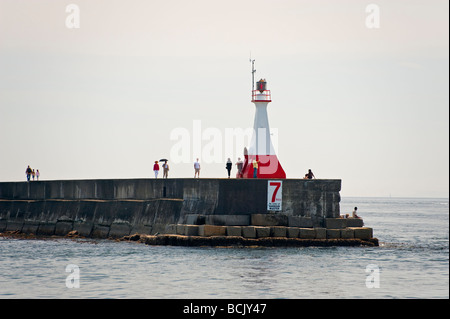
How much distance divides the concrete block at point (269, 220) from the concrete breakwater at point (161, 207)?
44mm

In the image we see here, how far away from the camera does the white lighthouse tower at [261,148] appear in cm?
3922

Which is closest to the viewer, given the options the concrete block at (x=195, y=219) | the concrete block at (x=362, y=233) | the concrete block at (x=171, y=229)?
the concrete block at (x=195, y=219)

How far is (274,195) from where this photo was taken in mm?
36375

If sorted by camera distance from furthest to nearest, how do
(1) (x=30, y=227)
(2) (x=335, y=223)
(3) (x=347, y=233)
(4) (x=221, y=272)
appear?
(1) (x=30, y=227) < (3) (x=347, y=233) < (2) (x=335, y=223) < (4) (x=221, y=272)

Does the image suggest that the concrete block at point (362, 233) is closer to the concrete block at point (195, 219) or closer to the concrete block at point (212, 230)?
the concrete block at point (212, 230)

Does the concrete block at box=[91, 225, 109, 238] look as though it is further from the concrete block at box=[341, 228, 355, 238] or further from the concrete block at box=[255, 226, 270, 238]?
the concrete block at box=[341, 228, 355, 238]

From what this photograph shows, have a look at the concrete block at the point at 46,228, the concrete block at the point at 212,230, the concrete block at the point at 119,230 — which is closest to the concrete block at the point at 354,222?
the concrete block at the point at 212,230

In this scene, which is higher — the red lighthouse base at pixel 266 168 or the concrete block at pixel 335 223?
the red lighthouse base at pixel 266 168

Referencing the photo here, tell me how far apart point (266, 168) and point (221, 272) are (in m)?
11.8

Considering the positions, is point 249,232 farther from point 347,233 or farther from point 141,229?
point 141,229

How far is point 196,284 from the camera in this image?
26000 mm

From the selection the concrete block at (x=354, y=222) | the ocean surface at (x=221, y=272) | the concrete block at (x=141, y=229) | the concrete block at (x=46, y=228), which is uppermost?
the concrete block at (x=354, y=222)

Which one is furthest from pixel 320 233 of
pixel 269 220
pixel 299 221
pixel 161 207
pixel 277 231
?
pixel 161 207

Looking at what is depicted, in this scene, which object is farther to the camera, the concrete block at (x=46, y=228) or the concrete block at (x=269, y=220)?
the concrete block at (x=46, y=228)
